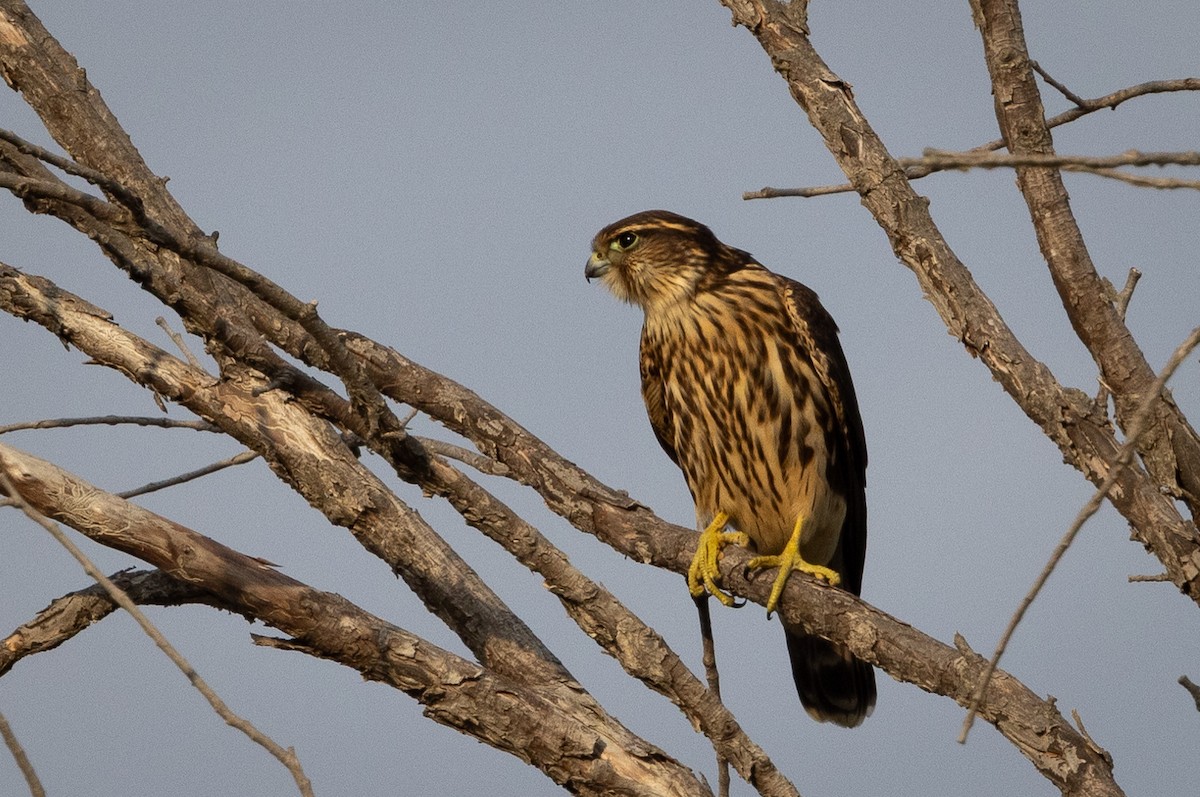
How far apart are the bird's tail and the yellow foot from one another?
0.69 metres

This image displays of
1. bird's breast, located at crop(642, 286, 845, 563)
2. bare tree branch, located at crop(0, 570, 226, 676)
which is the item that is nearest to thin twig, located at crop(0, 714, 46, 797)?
bare tree branch, located at crop(0, 570, 226, 676)

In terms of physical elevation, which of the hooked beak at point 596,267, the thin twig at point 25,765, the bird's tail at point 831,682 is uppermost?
the hooked beak at point 596,267

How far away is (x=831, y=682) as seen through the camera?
16.7 feet

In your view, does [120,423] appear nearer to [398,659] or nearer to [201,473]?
[201,473]

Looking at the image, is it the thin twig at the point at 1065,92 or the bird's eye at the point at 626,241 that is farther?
the bird's eye at the point at 626,241

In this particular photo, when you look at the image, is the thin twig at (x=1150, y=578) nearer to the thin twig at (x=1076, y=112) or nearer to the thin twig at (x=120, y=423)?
the thin twig at (x=1076, y=112)

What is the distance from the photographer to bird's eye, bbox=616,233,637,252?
4875 millimetres

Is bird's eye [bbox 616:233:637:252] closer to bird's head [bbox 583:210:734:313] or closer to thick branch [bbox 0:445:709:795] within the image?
bird's head [bbox 583:210:734:313]

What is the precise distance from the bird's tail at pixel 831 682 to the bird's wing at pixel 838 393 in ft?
1.52

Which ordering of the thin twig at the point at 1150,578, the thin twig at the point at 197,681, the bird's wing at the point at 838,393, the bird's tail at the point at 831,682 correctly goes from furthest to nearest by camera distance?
the bird's tail at the point at 831,682
the bird's wing at the point at 838,393
the thin twig at the point at 1150,578
the thin twig at the point at 197,681

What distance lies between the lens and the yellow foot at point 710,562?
13.6 ft

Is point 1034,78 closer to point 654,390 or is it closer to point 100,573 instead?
point 654,390

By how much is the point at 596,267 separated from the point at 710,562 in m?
1.22

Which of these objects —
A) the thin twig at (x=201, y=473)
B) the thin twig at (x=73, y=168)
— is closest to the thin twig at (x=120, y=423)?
the thin twig at (x=201, y=473)
